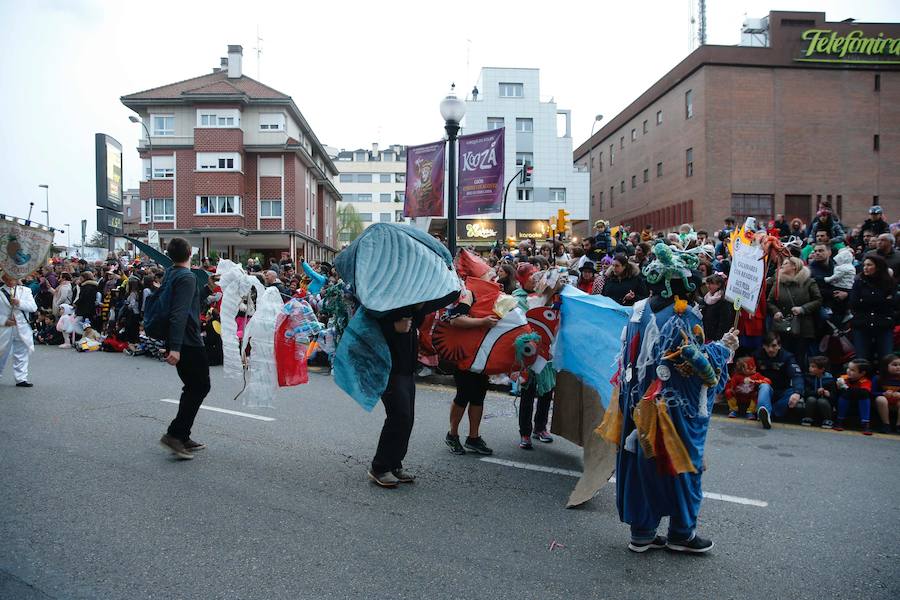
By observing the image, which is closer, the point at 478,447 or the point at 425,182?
the point at 478,447

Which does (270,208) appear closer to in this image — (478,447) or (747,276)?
(478,447)

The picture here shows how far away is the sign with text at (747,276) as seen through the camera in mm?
4086

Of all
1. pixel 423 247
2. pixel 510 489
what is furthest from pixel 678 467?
pixel 423 247

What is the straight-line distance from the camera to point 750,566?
3.71 metres

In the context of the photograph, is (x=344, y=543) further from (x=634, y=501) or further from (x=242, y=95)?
(x=242, y=95)

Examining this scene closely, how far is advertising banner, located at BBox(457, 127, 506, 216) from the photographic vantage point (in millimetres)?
13820

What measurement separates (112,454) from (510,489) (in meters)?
3.59

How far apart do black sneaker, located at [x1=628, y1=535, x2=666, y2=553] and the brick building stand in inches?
1472

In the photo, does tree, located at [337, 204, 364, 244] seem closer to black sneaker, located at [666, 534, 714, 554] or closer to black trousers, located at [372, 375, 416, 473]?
black trousers, located at [372, 375, 416, 473]

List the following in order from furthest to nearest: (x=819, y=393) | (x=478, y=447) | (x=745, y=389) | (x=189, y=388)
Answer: (x=745, y=389) < (x=819, y=393) < (x=478, y=447) < (x=189, y=388)

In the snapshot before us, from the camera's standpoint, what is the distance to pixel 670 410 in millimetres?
3754

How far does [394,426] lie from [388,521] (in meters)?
0.87

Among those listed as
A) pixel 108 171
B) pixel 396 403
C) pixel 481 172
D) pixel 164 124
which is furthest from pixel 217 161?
pixel 396 403

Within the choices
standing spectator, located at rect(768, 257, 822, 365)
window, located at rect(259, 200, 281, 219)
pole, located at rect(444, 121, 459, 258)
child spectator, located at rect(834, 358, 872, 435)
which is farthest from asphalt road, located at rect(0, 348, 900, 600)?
window, located at rect(259, 200, 281, 219)
